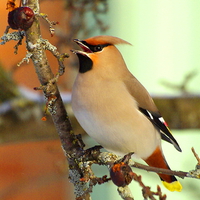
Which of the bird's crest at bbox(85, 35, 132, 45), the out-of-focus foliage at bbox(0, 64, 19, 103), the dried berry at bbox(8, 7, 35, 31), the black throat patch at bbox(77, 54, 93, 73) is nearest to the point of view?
the dried berry at bbox(8, 7, 35, 31)

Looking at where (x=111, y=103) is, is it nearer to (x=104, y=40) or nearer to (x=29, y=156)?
(x=104, y=40)

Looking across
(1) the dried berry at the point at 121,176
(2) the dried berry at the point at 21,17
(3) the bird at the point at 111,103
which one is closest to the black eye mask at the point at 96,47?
(3) the bird at the point at 111,103

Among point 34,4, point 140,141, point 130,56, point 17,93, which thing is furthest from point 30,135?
point 130,56

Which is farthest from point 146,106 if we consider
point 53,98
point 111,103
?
point 53,98

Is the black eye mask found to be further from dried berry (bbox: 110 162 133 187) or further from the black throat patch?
dried berry (bbox: 110 162 133 187)

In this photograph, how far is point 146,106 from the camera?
72.0 inches

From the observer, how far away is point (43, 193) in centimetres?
379

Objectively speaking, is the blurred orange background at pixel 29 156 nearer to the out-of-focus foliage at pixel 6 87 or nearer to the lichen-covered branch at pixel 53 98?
the out-of-focus foliage at pixel 6 87

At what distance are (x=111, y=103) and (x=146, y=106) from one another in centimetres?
24

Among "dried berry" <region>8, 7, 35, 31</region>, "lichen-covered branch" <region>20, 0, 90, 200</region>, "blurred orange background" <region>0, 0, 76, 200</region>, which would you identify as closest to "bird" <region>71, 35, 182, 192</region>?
"lichen-covered branch" <region>20, 0, 90, 200</region>

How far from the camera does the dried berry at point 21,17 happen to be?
47.0 inches

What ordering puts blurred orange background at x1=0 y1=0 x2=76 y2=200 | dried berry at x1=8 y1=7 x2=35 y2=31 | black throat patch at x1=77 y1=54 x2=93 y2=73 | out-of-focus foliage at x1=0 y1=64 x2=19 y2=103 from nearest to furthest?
dried berry at x1=8 y1=7 x2=35 y2=31 < black throat patch at x1=77 y1=54 x2=93 y2=73 < out-of-focus foliage at x1=0 y1=64 x2=19 y2=103 < blurred orange background at x1=0 y1=0 x2=76 y2=200

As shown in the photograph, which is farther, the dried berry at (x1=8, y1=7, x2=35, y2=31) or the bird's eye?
the bird's eye

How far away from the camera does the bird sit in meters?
1.63
